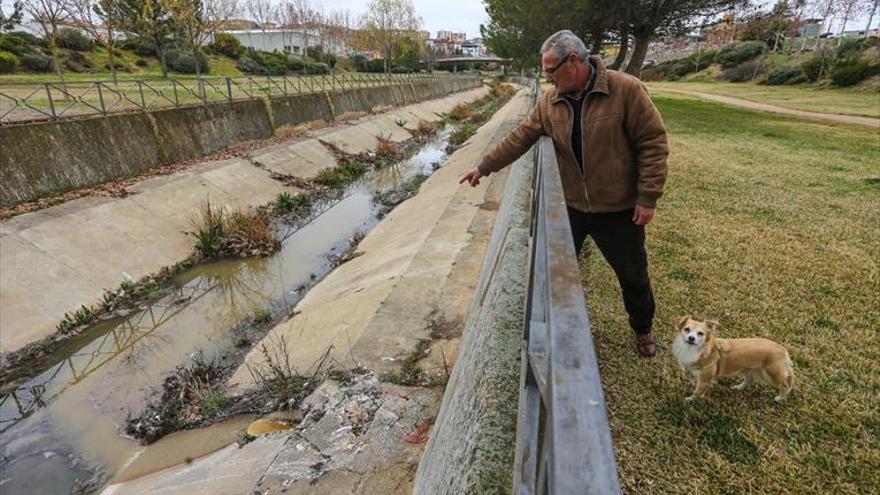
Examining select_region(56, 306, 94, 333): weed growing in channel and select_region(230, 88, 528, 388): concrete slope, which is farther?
select_region(56, 306, 94, 333): weed growing in channel

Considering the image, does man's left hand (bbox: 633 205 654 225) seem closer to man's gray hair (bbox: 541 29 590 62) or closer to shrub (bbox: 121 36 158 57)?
man's gray hair (bbox: 541 29 590 62)

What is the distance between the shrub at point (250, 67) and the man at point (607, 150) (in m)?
44.6

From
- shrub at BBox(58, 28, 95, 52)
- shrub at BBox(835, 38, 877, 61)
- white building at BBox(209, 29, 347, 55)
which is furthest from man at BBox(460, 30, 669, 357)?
white building at BBox(209, 29, 347, 55)

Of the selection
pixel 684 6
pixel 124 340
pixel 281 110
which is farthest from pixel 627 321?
pixel 684 6

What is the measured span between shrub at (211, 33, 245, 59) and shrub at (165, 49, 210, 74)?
8.99 m

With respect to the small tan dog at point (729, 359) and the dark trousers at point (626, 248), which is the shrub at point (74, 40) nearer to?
the dark trousers at point (626, 248)

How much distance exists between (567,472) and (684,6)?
A: 81.3 feet

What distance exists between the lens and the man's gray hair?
9.68 ft

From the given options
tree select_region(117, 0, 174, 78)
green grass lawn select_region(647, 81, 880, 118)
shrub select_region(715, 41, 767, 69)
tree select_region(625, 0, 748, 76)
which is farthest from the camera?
shrub select_region(715, 41, 767, 69)

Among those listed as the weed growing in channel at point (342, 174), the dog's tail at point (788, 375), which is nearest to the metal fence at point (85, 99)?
the weed growing in channel at point (342, 174)

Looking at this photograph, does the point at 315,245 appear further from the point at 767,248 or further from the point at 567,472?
the point at 567,472

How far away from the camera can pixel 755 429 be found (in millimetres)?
2943

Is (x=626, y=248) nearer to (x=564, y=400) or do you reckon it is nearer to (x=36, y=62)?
(x=564, y=400)

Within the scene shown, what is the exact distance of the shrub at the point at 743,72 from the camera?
4794 cm
